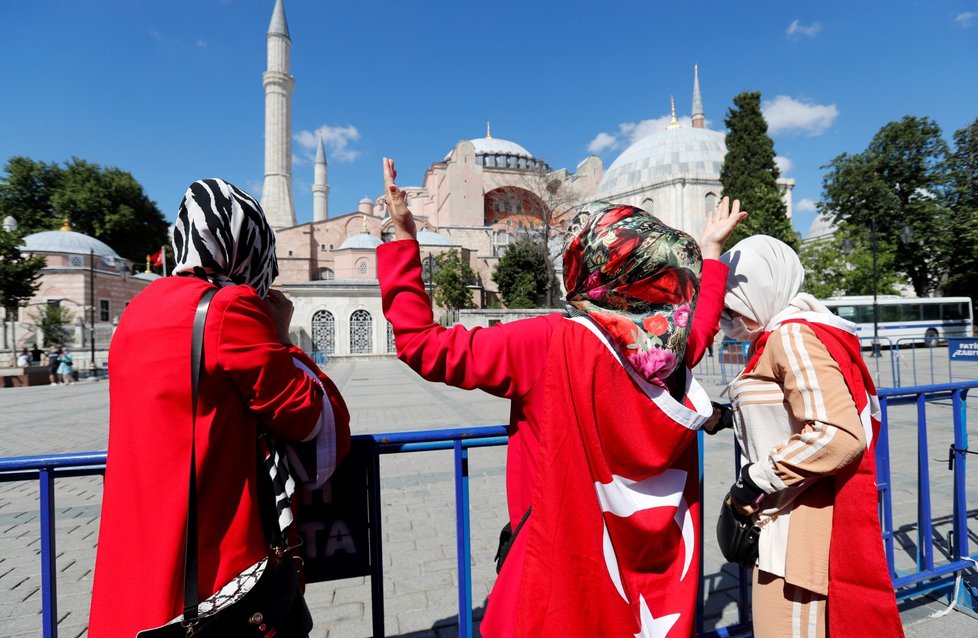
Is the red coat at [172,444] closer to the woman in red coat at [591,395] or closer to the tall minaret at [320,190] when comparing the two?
the woman in red coat at [591,395]

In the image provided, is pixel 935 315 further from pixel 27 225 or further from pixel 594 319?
pixel 27 225

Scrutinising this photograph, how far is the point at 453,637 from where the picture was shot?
2.72m

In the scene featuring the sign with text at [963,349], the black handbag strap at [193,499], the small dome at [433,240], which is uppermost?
the small dome at [433,240]

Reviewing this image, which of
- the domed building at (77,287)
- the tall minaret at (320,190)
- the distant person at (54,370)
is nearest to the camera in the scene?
the distant person at (54,370)

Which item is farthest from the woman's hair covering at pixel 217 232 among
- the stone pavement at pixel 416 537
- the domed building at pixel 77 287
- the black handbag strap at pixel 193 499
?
the domed building at pixel 77 287

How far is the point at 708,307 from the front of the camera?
169cm

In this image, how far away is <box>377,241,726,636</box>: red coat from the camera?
1.22m

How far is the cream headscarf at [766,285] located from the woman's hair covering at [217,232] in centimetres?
151

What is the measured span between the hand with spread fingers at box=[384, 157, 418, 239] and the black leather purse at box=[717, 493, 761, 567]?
4.29 ft

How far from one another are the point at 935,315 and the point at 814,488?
31804 millimetres

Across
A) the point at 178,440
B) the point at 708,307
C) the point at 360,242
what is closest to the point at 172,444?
the point at 178,440

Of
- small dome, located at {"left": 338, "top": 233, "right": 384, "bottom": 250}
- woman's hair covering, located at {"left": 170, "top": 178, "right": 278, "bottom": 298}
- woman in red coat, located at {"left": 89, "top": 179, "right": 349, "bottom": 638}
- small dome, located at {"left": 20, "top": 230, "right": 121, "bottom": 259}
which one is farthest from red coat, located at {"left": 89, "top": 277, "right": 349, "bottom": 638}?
small dome, located at {"left": 20, "top": 230, "right": 121, "bottom": 259}

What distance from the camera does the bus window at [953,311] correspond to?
2556cm

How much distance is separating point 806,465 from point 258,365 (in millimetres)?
1467
